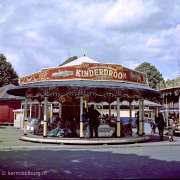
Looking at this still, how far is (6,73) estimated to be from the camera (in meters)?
70.7

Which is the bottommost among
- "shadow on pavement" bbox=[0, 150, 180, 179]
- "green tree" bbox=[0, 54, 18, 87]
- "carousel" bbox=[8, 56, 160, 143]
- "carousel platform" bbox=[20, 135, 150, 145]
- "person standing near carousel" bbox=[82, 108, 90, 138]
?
"shadow on pavement" bbox=[0, 150, 180, 179]

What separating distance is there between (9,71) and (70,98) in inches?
1827

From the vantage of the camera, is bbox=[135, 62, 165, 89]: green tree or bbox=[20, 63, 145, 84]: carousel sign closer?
bbox=[20, 63, 145, 84]: carousel sign

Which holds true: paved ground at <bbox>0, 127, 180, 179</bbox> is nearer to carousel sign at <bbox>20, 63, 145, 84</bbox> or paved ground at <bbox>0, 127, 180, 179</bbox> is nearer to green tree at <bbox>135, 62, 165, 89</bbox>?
carousel sign at <bbox>20, 63, 145, 84</bbox>

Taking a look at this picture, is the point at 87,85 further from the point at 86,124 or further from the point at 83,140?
the point at 83,140

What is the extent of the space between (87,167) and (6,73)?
6054 centimetres

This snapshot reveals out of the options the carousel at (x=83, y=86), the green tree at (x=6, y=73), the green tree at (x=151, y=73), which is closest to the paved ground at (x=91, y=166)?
the carousel at (x=83, y=86)

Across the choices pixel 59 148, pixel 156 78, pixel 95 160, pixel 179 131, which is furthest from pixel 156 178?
pixel 156 78

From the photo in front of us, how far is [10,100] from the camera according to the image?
52.1 metres

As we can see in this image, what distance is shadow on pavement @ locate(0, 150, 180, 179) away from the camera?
35.3 ft

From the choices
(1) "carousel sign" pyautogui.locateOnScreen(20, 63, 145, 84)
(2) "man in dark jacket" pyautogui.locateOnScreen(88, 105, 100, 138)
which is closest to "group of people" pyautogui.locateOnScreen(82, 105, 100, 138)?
(2) "man in dark jacket" pyautogui.locateOnScreen(88, 105, 100, 138)

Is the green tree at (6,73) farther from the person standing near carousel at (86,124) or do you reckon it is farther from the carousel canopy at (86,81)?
the person standing near carousel at (86,124)

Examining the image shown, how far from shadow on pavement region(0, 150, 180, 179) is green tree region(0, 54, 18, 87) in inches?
2225

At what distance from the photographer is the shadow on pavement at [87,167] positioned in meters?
10.8
